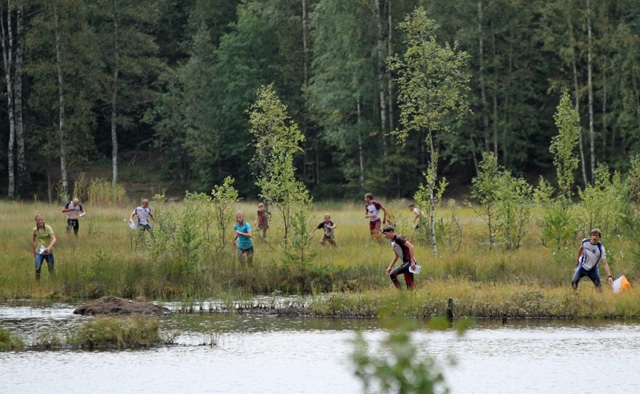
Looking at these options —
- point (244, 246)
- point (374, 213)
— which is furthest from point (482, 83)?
point (244, 246)

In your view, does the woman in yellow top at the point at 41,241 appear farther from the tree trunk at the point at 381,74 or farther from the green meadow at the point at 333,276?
the tree trunk at the point at 381,74

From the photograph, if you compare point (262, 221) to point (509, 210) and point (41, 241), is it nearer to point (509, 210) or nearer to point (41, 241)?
point (509, 210)

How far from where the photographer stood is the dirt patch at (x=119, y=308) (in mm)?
21025

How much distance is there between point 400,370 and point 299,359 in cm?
882

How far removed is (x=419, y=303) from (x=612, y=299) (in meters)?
3.83

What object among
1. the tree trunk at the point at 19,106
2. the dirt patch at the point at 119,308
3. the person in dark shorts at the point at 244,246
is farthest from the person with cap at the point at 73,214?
the tree trunk at the point at 19,106

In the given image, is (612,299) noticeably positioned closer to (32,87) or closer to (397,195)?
(397,195)

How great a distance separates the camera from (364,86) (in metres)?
55.0

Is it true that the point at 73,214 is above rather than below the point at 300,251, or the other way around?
above

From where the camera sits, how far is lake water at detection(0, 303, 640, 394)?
15.0 m

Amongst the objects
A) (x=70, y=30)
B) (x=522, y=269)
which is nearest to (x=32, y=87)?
(x=70, y=30)

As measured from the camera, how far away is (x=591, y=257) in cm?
2138

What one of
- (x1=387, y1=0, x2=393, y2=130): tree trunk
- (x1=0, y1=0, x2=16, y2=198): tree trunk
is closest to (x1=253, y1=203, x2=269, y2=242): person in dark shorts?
(x1=387, y1=0, x2=393, y2=130): tree trunk

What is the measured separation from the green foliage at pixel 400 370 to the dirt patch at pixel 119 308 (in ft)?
42.6
